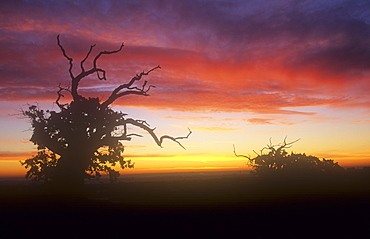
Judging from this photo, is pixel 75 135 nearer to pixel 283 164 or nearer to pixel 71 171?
pixel 71 171

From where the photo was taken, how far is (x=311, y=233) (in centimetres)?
→ 1171

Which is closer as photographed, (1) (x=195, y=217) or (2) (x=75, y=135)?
(1) (x=195, y=217)

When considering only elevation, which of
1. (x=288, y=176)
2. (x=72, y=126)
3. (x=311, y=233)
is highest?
(x=72, y=126)

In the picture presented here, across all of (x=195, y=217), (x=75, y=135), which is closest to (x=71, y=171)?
(x=75, y=135)

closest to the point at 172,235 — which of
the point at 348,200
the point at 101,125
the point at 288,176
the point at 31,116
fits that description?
the point at 348,200

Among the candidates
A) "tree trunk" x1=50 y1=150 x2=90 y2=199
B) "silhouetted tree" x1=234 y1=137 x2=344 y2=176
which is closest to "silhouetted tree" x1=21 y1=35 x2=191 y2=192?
"tree trunk" x1=50 y1=150 x2=90 y2=199

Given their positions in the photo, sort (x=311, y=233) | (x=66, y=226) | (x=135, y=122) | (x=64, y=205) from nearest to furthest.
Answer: (x=311, y=233) < (x=66, y=226) < (x=64, y=205) < (x=135, y=122)

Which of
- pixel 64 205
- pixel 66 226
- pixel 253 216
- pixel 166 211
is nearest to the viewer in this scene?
pixel 66 226

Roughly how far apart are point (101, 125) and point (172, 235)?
16.7 metres

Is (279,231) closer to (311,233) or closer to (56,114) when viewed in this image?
(311,233)

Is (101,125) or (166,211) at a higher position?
(101,125)

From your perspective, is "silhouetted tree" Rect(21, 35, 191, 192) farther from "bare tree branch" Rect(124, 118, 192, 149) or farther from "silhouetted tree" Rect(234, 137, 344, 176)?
"silhouetted tree" Rect(234, 137, 344, 176)

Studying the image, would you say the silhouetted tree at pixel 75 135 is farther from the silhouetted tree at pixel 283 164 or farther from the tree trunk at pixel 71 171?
the silhouetted tree at pixel 283 164

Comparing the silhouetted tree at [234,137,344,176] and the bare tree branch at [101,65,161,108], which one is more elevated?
the bare tree branch at [101,65,161,108]
